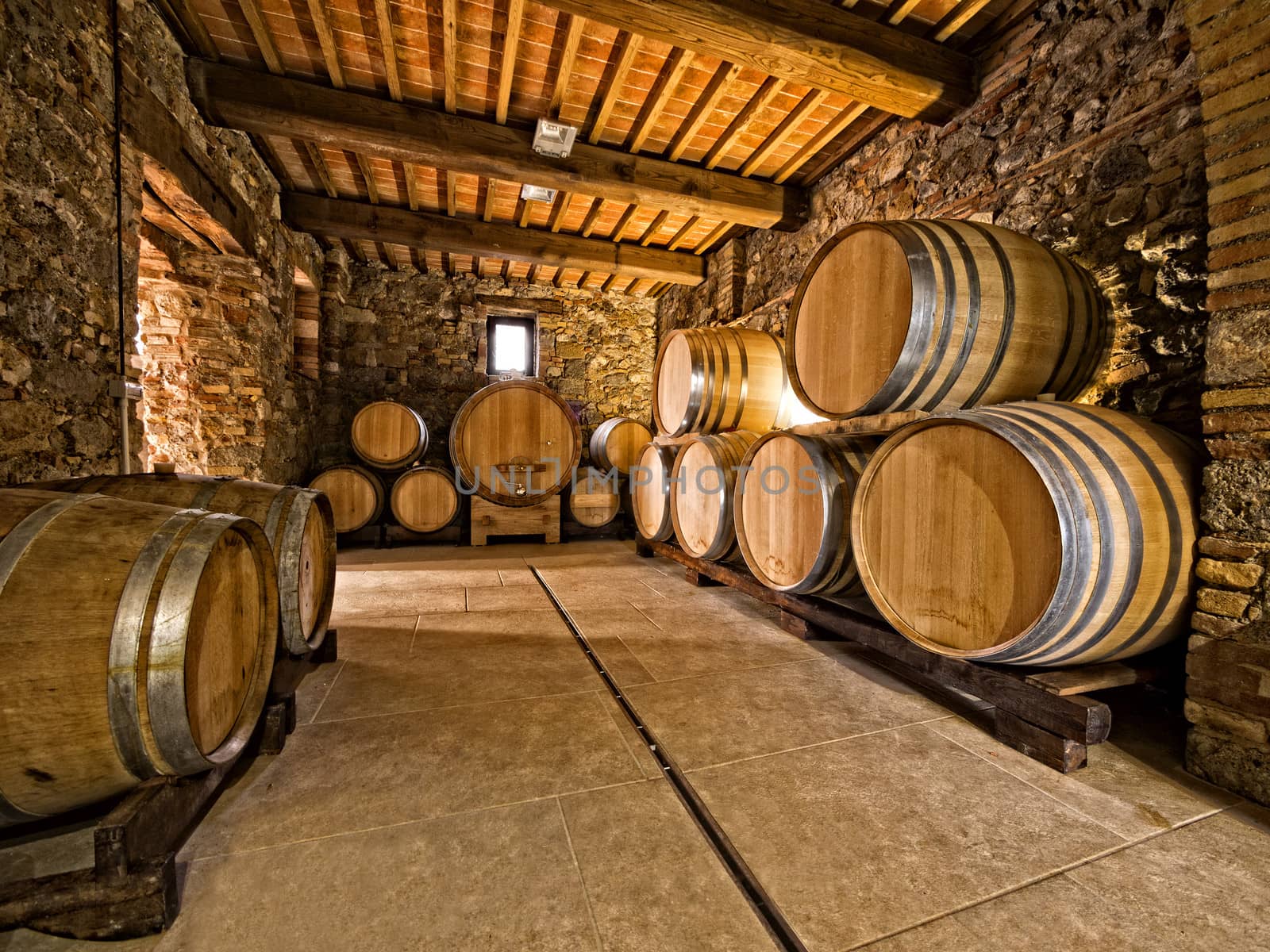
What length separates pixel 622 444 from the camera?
648 centimetres

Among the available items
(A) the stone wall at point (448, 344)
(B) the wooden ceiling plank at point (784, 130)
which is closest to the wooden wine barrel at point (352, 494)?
(A) the stone wall at point (448, 344)

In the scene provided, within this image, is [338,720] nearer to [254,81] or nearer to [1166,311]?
[1166,311]

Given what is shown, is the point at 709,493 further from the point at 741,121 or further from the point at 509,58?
the point at 509,58

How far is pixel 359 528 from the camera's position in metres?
5.65

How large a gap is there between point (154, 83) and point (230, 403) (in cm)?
231

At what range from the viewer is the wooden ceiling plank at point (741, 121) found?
12.0 ft

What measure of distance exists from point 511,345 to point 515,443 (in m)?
2.68

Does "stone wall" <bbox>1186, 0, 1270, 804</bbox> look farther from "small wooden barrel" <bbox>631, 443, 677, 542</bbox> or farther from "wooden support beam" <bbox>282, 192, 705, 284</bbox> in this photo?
"wooden support beam" <bbox>282, 192, 705, 284</bbox>

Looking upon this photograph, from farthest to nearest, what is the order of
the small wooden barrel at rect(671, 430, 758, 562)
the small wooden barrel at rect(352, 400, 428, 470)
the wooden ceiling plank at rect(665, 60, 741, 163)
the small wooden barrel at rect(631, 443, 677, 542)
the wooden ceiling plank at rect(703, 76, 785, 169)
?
the small wooden barrel at rect(352, 400, 428, 470)
the small wooden barrel at rect(631, 443, 677, 542)
the wooden ceiling plank at rect(703, 76, 785, 169)
the wooden ceiling plank at rect(665, 60, 741, 163)
the small wooden barrel at rect(671, 430, 758, 562)

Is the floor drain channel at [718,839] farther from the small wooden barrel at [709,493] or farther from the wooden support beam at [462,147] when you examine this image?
the wooden support beam at [462,147]

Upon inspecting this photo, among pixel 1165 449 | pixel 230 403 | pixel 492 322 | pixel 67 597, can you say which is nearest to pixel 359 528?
pixel 230 403

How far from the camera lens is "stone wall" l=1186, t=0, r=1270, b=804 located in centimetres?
149

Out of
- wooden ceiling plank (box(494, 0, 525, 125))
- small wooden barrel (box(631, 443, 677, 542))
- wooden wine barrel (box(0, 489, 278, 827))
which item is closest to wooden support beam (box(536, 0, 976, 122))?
wooden ceiling plank (box(494, 0, 525, 125))

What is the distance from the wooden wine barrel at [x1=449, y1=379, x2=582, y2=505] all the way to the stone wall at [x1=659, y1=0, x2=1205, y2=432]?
3.79 metres
